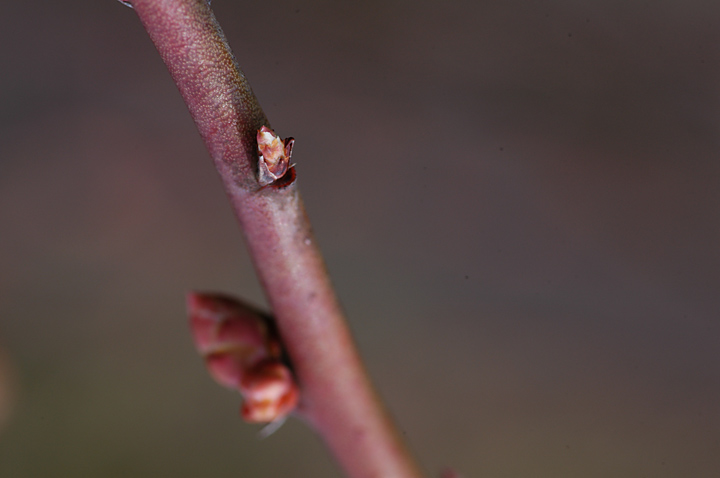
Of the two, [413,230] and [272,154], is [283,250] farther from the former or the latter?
[413,230]

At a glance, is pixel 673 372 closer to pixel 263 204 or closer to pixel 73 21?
pixel 263 204

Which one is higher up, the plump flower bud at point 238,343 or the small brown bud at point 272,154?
the small brown bud at point 272,154

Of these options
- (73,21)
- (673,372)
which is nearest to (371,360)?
(673,372)

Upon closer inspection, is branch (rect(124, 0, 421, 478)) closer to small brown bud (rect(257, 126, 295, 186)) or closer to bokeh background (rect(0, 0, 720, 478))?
small brown bud (rect(257, 126, 295, 186))

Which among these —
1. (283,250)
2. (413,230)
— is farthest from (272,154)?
(413,230)

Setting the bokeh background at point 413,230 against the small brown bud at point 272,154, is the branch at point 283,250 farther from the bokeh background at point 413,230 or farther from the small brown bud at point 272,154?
the bokeh background at point 413,230

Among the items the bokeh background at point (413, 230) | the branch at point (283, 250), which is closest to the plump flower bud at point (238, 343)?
the branch at point (283, 250)

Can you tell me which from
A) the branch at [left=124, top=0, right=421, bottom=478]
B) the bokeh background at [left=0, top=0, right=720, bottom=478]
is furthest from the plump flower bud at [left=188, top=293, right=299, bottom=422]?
the bokeh background at [left=0, top=0, right=720, bottom=478]
